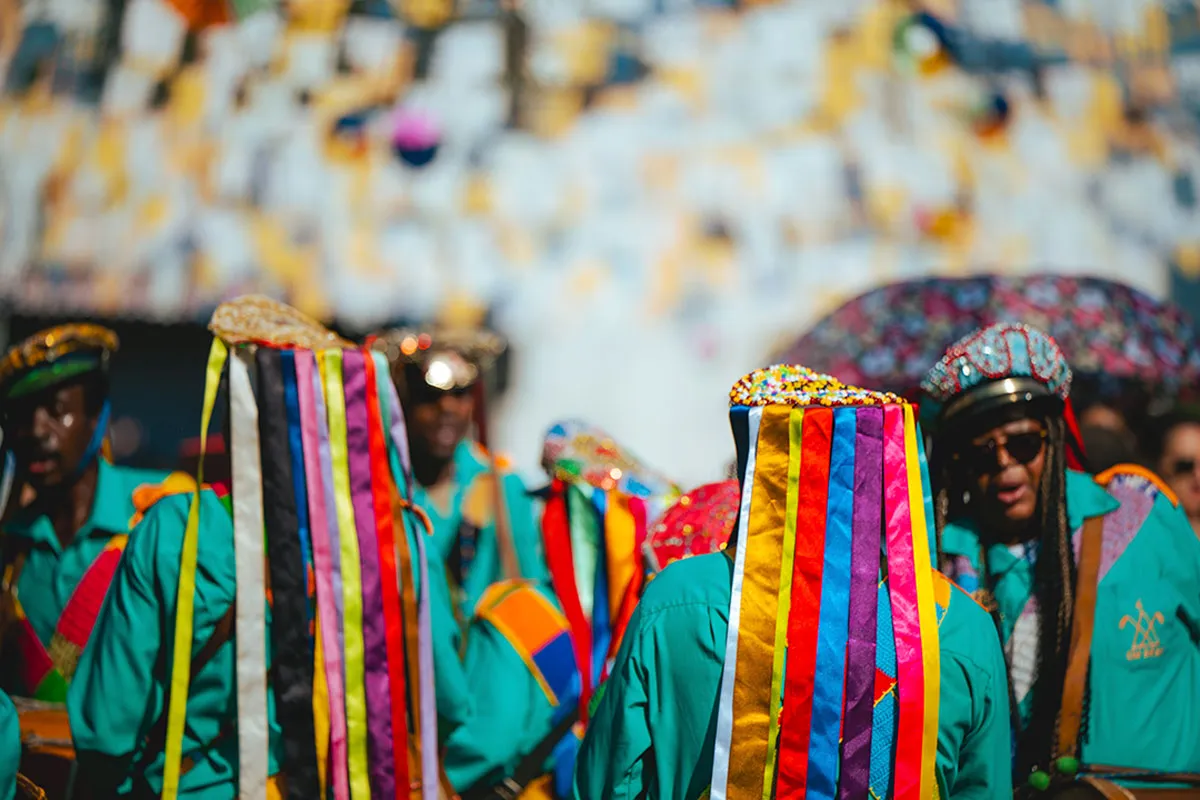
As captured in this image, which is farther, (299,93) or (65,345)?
(299,93)

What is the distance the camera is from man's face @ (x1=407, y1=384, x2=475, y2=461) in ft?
14.8

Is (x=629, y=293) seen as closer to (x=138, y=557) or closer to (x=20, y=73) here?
(x=20, y=73)

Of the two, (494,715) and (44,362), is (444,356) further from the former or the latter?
(494,715)

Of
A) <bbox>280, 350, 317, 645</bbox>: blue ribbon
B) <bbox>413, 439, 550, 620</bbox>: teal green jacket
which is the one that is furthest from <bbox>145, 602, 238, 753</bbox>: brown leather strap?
<bbox>413, 439, 550, 620</bbox>: teal green jacket

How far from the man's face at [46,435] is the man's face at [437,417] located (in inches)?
47.5

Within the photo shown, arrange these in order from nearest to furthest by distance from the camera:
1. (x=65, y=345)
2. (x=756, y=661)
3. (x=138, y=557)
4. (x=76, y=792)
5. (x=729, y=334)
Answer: (x=756, y=661), (x=138, y=557), (x=76, y=792), (x=65, y=345), (x=729, y=334)

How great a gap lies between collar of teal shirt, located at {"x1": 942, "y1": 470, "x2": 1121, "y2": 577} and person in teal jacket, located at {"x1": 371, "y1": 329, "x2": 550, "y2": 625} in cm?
171

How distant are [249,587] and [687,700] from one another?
1.05 m

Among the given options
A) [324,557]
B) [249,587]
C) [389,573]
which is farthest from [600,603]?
[249,587]

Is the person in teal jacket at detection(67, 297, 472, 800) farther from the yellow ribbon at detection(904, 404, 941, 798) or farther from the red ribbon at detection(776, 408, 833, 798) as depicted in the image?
the yellow ribbon at detection(904, 404, 941, 798)

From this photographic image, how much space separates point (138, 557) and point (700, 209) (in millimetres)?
5889

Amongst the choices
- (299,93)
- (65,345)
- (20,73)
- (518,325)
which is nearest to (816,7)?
(518,325)

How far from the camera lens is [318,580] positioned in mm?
2738

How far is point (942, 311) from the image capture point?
593 centimetres
